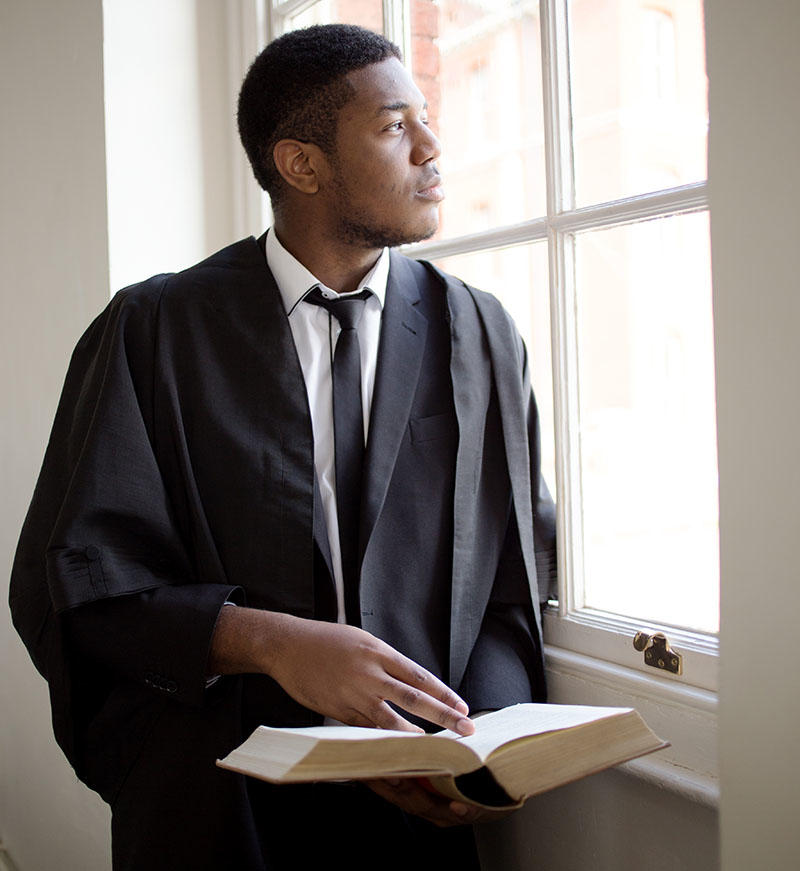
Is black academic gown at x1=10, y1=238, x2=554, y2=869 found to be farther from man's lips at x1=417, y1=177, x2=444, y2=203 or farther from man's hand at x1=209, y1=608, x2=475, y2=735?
man's lips at x1=417, y1=177, x2=444, y2=203

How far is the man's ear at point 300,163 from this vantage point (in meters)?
1.39

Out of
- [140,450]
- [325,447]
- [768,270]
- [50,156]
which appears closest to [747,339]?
[768,270]

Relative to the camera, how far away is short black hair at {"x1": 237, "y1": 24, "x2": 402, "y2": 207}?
138 cm

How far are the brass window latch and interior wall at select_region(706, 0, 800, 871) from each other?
1.44ft

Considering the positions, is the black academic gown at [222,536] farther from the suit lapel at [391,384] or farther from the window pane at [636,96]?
the window pane at [636,96]

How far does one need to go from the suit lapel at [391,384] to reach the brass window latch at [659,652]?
1.36ft

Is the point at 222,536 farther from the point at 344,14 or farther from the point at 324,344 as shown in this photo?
the point at 344,14

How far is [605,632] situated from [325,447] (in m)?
0.49

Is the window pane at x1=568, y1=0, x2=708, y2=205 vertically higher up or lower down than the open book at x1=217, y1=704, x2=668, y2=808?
higher up

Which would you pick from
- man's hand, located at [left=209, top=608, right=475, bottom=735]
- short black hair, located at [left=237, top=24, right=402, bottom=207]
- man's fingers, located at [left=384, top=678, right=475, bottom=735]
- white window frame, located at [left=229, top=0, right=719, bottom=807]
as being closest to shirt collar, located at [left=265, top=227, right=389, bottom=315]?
short black hair, located at [left=237, top=24, right=402, bottom=207]

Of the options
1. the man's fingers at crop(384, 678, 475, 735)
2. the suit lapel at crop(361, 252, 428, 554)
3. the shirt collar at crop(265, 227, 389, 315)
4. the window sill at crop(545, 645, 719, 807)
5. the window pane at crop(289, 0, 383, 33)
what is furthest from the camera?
the window pane at crop(289, 0, 383, 33)

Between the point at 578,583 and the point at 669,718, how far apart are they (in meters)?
0.26

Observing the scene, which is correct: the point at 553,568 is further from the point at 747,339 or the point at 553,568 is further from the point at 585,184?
the point at 747,339

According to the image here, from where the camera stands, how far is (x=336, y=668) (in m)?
1.10
